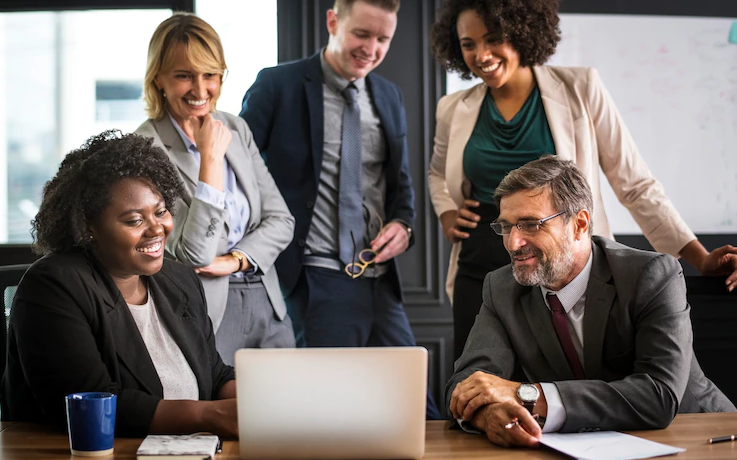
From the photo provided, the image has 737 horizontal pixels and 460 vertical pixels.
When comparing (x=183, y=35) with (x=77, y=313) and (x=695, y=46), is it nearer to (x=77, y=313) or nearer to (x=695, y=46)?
(x=77, y=313)

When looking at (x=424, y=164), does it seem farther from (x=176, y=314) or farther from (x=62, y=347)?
(x=62, y=347)

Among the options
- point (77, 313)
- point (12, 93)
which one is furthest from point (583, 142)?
point (12, 93)

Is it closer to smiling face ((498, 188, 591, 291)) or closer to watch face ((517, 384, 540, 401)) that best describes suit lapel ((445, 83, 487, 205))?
smiling face ((498, 188, 591, 291))

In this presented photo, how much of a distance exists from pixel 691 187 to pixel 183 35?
282 centimetres

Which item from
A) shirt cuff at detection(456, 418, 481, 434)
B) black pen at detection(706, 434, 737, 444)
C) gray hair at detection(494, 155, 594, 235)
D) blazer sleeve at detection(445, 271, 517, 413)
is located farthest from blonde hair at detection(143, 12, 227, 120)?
black pen at detection(706, 434, 737, 444)

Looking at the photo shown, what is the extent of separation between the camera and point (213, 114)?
2760 millimetres

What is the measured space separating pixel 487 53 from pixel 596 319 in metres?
1.17

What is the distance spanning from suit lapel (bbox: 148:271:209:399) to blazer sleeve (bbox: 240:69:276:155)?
3.58 ft

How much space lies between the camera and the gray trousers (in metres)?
2.60

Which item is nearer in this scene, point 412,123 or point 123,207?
point 123,207

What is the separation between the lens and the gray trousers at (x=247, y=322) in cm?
260

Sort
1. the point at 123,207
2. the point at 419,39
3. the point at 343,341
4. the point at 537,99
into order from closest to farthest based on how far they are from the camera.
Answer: the point at 123,207, the point at 537,99, the point at 343,341, the point at 419,39

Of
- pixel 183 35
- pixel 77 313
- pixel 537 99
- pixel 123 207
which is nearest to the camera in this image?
pixel 77 313

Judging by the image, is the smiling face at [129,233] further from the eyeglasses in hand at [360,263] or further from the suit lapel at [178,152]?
the eyeglasses in hand at [360,263]
